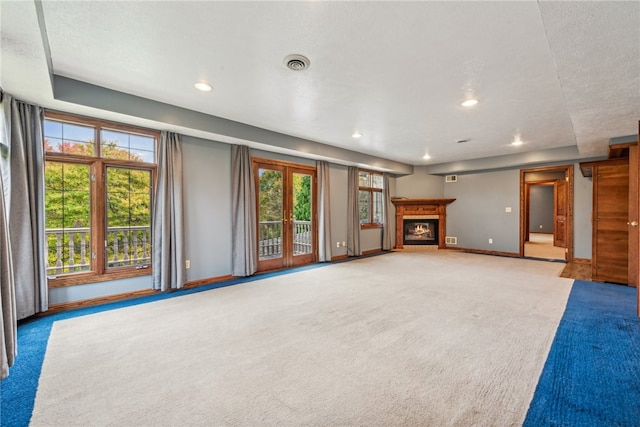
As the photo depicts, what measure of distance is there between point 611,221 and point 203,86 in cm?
624

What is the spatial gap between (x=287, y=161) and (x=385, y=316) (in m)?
3.57

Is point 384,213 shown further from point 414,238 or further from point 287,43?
point 287,43

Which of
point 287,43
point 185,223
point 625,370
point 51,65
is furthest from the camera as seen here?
point 185,223

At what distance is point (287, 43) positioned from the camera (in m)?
2.23

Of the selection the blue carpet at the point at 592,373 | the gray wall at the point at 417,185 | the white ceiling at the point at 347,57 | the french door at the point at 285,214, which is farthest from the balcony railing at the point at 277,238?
the blue carpet at the point at 592,373

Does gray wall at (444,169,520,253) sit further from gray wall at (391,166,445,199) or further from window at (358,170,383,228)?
window at (358,170,383,228)

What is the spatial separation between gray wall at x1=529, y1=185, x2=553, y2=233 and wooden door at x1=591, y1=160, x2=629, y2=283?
8452 millimetres

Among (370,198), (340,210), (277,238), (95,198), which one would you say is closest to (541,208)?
(370,198)

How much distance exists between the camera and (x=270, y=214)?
541 cm

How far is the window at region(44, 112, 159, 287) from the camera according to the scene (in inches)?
132

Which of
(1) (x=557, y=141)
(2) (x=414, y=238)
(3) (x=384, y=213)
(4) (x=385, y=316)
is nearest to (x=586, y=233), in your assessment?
(1) (x=557, y=141)

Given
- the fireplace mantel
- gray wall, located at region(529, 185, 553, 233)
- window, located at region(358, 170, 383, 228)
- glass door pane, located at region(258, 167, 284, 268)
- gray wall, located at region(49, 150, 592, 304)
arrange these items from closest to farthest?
1. gray wall, located at region(49, 150, 592, 304)
2. glass door pane, located at region(258, 167, 284, 268)
3. window, located at region(358, 170, 383, 228)
4. the fireplace mantel
5. gray wall, located at region(529, 185, 553, 233)

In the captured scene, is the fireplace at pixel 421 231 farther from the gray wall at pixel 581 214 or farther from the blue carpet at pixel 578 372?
the blue carpet at pixel 578 372

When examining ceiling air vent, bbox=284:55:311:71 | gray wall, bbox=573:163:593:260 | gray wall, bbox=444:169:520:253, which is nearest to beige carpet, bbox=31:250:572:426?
ceiling air vent, bbox=284:55:311:71
